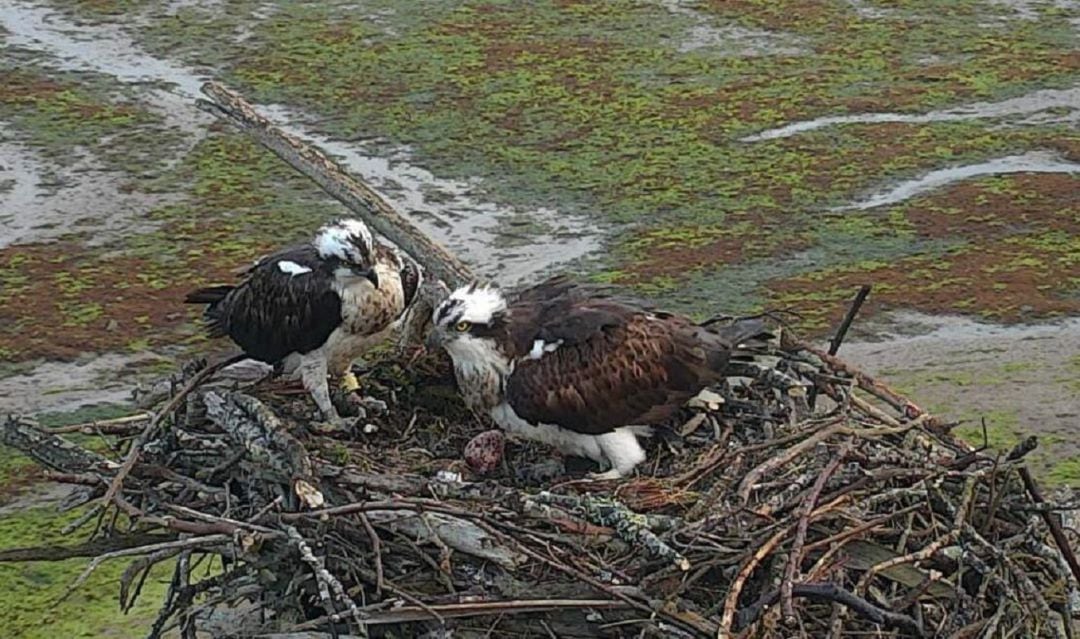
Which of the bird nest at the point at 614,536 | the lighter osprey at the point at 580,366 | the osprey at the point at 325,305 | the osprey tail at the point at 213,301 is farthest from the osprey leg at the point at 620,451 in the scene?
the osprey tail at the point at 213,301

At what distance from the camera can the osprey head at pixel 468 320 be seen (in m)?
5.63

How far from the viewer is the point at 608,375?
5559mm

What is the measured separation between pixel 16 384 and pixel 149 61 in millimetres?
5634

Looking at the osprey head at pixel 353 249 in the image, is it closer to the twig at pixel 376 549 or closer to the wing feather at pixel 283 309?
the wing feather at pixel 283 309

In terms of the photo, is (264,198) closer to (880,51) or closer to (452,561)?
(880,51)

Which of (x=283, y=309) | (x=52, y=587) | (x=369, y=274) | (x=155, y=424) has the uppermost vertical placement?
(x=369, y=274)

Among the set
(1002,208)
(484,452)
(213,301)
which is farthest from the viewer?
(1002,208)

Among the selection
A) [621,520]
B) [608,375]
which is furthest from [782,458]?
[608,375]

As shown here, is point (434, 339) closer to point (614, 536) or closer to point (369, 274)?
point (369, 274)

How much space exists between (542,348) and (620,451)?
0.39 m

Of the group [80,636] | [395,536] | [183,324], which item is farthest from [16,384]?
[395,536]

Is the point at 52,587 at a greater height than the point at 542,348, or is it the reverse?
the point at 542,348

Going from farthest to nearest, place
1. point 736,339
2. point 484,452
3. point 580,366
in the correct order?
point 736,339 → point 484,452 → point 580,366

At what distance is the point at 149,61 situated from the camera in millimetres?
14133
